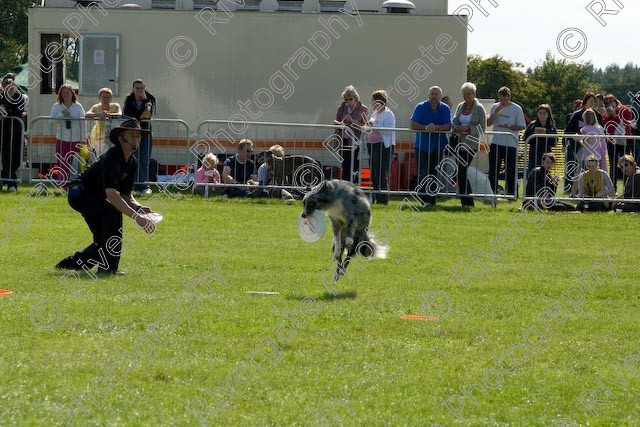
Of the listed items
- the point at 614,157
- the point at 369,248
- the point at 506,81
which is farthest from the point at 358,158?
the point at 506,81

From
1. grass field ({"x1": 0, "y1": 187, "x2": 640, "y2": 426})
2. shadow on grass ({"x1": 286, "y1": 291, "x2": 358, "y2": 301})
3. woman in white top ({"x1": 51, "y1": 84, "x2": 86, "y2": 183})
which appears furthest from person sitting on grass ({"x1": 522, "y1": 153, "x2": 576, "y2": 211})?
shadow on grass ({"x1": 286, "y1": 291, "x2": 358, "y2": 301})

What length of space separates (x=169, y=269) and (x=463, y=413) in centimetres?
632

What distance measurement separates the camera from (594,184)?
20141 mm

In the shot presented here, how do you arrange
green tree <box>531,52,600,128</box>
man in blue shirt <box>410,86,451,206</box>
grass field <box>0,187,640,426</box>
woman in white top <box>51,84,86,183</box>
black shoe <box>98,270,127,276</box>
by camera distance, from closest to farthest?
grass field <box>0,187,640,426</box>, black shoe <box>98,270,127,276</box>, man in blue shirt <box>410,86,451,206</box>, woman in white top <box>51,84,86,183</box>, green tree <box>531,52,600,128</box>

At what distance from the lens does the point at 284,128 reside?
72.4ft

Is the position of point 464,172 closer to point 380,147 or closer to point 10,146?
point 380,147

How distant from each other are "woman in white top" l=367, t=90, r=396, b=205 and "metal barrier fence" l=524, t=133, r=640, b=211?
8.14ft

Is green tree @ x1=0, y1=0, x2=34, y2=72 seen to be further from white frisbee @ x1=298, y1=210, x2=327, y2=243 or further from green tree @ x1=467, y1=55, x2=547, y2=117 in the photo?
white frisbee @ x1=298, y1=210, x2=327, y2=243

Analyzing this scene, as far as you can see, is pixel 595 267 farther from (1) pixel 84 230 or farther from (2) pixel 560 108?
(2) pixel 560 108

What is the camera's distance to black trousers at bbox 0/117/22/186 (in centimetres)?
2066

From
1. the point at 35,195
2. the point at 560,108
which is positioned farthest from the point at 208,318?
the point at 560,108

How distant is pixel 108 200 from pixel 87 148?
8623mm

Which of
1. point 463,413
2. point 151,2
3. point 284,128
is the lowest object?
point 463,413

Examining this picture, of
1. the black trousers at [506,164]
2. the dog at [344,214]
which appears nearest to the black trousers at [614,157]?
the black trousers at [506,164]
